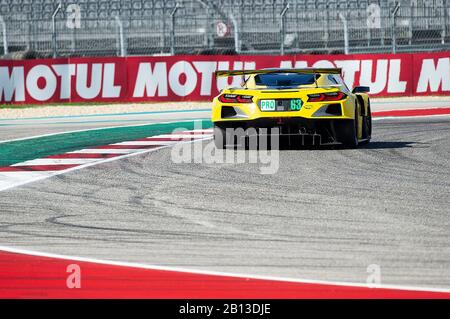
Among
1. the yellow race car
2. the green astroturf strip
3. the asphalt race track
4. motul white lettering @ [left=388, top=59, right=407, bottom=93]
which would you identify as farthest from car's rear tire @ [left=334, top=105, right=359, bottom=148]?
motul white lettering @ [left=388, top=59, right=407, bottom=93]

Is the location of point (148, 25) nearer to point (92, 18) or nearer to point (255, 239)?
point (92, 18)

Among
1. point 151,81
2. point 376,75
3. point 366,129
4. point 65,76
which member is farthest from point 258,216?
point 376,75

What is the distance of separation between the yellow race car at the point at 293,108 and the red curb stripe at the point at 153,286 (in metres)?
6.96

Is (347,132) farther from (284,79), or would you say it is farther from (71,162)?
(71,162)

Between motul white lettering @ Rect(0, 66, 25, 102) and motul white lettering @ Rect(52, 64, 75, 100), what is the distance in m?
0.81

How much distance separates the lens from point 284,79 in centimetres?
1441

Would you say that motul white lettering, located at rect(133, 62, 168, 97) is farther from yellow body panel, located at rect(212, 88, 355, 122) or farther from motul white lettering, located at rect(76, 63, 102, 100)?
Result: yellow body panel, located at rect(212, 88, 355, 122)

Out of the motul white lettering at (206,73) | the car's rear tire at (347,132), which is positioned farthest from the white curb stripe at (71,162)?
the motul white lettering at (206,73)

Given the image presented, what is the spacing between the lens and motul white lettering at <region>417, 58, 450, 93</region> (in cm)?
2606

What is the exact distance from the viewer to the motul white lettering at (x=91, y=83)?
82.3 feet

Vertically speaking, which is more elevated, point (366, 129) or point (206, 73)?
point (206, 73)

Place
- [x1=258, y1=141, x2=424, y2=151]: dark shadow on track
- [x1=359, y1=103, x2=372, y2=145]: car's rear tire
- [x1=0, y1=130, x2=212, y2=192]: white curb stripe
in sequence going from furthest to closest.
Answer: [x1=359, y1=103, x2=372, y2=145]: car's rear tire
[x1=258, y1=141, x2=424, y2=151]: dark shadow on track
[x1=0, y1=130, x2=212, y2=192]: white curb stripe

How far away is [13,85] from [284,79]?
11.5 m
